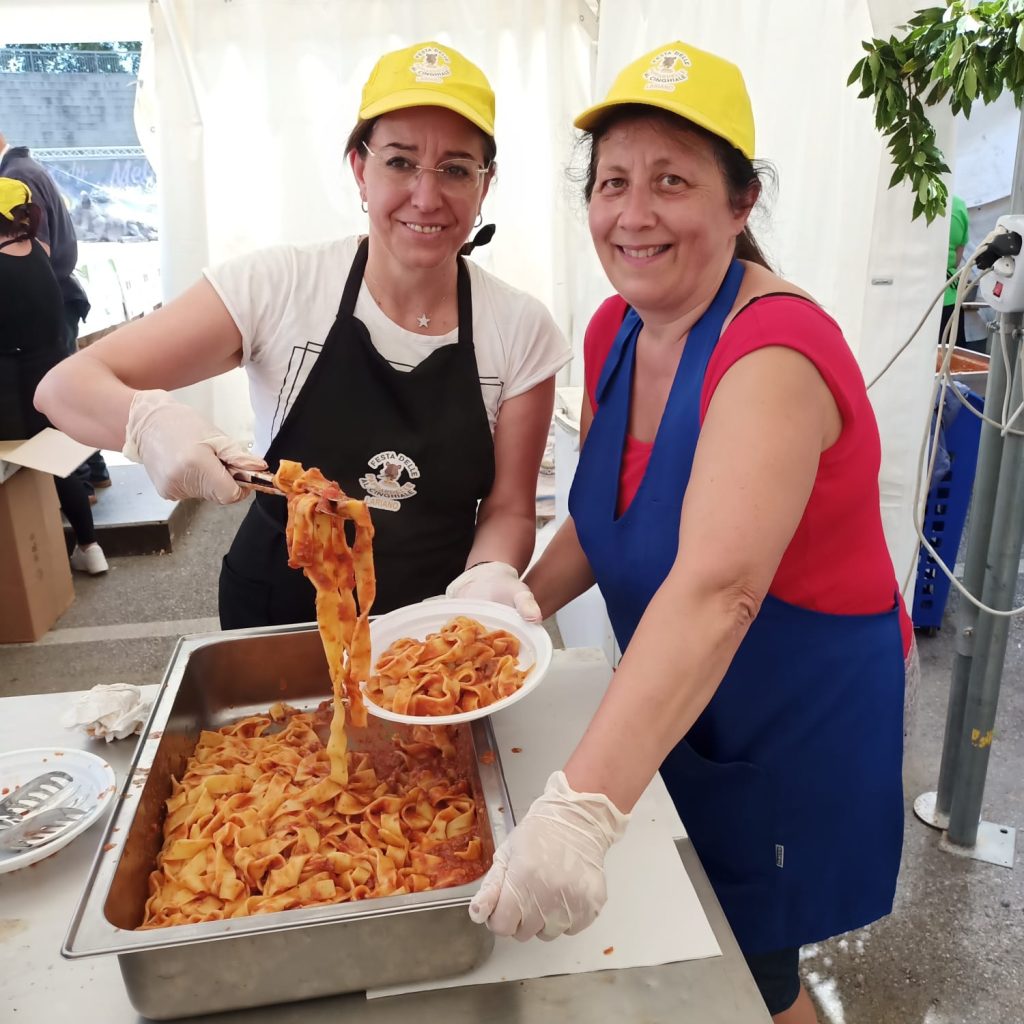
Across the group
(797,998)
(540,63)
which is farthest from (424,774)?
(540,63)

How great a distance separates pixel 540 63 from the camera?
241 inches

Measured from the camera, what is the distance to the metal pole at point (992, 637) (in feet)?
8.52

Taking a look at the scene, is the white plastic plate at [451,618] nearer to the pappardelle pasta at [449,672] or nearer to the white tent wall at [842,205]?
the pappardelle pasta at [449,672]

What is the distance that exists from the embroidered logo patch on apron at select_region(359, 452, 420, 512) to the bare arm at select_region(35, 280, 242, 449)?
1.46 ft

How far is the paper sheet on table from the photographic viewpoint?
1.21 meters

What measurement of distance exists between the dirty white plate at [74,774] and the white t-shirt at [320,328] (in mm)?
875

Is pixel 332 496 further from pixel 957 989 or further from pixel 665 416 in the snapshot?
pixel 957 989

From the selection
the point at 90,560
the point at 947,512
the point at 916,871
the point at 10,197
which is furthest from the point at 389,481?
the point at 90,560

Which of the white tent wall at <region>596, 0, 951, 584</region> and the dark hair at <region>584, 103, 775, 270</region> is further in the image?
the white tent wall at <region>596, 0, 951, 584</region>

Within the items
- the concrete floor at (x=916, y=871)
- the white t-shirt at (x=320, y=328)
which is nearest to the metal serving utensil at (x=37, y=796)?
the white t-shirt at (x=320, y=328)

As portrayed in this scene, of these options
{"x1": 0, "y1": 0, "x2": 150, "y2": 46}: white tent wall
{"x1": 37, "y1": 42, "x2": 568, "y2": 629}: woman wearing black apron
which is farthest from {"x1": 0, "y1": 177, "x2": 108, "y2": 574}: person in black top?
{"x1": 37, "y1": 42, "x2": 568, "y2": 629}: woman wearing black apron

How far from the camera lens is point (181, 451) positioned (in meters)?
1.64

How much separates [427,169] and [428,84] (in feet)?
0.56

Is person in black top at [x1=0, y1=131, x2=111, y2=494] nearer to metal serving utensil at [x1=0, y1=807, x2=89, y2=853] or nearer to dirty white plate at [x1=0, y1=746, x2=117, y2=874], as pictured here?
dirty white plate at [x1=0, y1=746, x2=117, y2=874]
